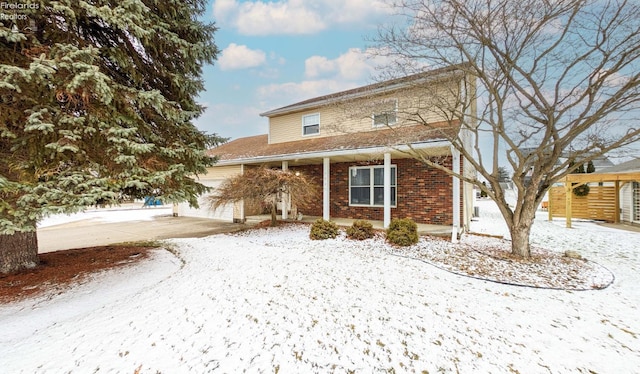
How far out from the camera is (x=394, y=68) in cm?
670

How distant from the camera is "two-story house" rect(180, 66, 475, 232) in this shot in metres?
7.37

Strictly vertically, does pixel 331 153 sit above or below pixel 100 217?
above

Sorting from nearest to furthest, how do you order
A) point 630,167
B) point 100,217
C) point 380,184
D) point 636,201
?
1. point 380,184
2. point 636,201
3. point 630,167
4. point 100,217

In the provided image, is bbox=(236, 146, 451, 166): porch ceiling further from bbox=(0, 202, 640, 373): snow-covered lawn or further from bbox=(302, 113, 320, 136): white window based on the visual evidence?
bbox=(0, 202, 640, 373): snow-covered lawn

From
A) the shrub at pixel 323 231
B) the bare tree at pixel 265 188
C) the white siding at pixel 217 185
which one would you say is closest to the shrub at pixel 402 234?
the shrub at pixel 323 231

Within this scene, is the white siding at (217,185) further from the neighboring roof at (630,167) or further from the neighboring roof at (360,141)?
the neighboring roof at (630,167)

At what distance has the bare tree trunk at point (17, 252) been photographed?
4676mm

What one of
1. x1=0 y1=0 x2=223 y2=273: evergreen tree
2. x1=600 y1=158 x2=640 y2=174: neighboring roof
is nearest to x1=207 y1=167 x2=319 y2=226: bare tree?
x1=0 y1=0 x2=223 y2=273: evergreen tree

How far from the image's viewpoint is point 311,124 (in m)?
12.5

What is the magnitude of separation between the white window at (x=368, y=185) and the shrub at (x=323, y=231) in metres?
3.18

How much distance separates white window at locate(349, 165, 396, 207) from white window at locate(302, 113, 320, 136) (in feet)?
8.59

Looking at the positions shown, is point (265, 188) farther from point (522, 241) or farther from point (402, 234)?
point (522, 241)

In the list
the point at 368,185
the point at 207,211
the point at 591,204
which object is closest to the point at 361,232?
the point at 368,185

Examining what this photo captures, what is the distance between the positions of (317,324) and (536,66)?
23.2ft
